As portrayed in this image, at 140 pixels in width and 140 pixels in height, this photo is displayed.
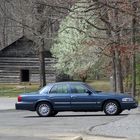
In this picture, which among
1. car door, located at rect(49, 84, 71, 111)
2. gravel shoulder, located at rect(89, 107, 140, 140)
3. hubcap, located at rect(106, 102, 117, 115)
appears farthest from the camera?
car door, located at rect(49, 84, 71, 111)

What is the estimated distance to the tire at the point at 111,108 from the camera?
26.2 m

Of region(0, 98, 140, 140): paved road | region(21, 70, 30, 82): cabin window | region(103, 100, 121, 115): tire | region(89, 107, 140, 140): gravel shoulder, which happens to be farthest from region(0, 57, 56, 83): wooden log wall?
region(89, 107, 140, 140): gravel shoulder

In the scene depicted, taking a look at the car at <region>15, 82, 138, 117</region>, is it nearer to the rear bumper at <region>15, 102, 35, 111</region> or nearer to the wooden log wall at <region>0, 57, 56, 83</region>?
the rear bumper at <region>15, 102, 35, 111</region>

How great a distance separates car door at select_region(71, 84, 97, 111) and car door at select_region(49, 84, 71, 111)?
0.78 ft

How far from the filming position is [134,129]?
1861cm

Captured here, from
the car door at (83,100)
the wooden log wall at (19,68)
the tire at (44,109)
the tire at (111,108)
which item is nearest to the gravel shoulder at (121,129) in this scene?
the tire at (111,108)

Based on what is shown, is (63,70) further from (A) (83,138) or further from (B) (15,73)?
(A) (83,138)

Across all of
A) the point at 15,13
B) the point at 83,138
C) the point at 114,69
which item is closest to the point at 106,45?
the point at 83,138

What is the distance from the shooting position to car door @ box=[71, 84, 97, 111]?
86.2 ft

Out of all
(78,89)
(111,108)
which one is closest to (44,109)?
(78,89)

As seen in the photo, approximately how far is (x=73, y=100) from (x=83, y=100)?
476 millimetres

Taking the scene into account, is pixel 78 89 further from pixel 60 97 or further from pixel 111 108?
pixel 111 108

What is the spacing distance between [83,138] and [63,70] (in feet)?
161

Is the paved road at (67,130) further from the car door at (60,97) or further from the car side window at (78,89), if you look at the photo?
the car side window at (78,89)
